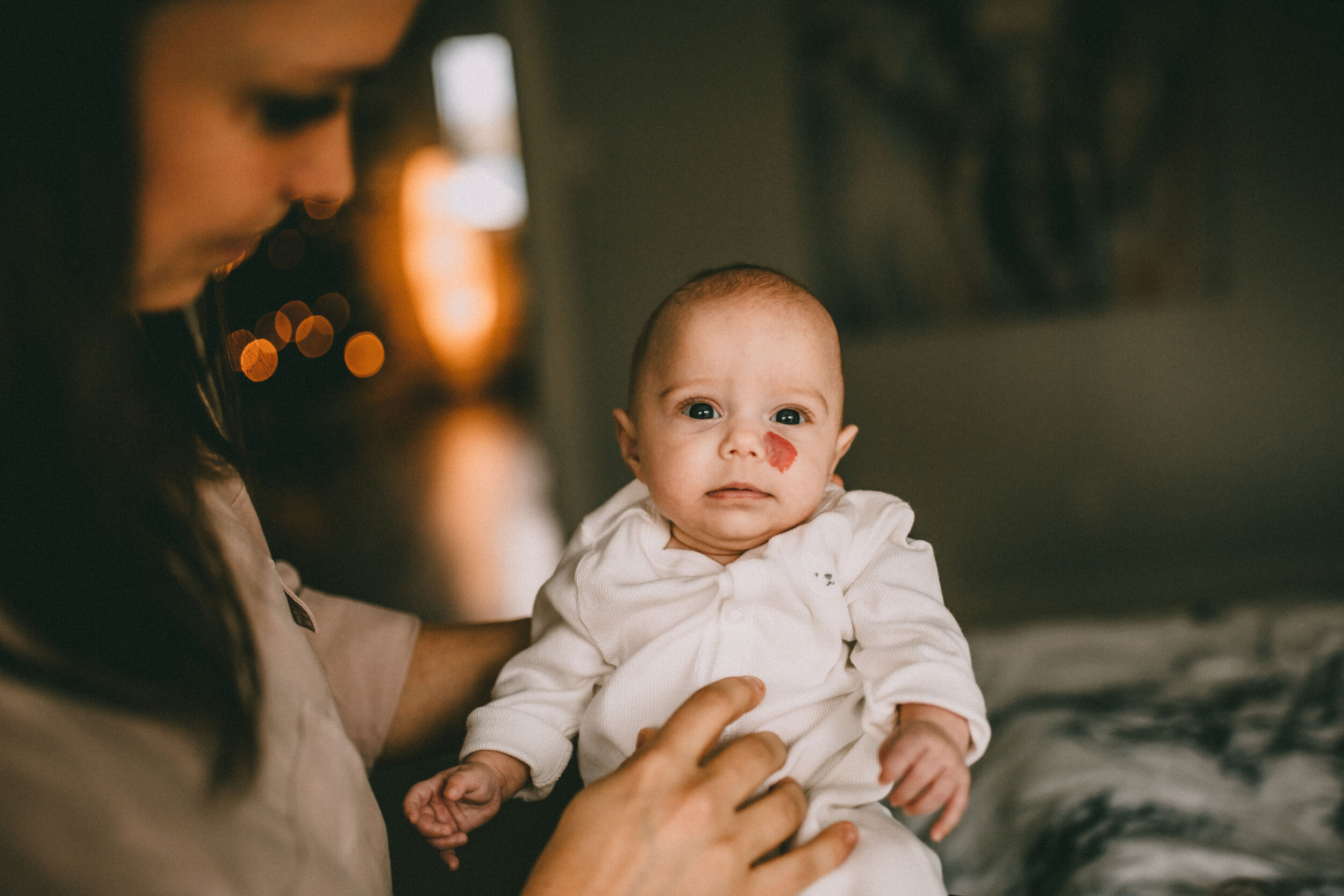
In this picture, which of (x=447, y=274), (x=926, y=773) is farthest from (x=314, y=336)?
(x=926, y=773)

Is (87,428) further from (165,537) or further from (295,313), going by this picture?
(295,313)

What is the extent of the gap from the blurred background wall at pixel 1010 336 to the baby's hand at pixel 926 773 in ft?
8.00

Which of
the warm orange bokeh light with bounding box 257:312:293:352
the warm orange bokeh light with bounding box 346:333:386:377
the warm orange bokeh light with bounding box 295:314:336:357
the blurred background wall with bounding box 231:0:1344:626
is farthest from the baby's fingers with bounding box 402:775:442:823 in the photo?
the warm orange bokeh light with bounding box 346:333:386:377

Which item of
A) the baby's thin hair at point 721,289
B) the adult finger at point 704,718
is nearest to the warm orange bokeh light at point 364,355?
the baby's thin hair at point 721,289

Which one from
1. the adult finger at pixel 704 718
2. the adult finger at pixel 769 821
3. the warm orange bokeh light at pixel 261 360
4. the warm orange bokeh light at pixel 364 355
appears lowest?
the warm orange bokeh light at pixel 364 355

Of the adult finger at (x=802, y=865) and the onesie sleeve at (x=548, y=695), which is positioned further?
the onesie sleeve at (x=548, y=695)

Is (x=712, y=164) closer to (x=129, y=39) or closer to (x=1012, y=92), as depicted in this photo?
(x=1012, y=92)

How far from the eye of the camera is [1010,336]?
119 inches

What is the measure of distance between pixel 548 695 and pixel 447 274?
6.63 m

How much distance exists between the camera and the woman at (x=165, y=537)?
18.1 inches

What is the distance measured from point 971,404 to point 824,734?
2475mm

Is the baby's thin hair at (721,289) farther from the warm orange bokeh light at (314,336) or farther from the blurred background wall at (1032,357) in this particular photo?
the warm orange bokeh light at (314,336)

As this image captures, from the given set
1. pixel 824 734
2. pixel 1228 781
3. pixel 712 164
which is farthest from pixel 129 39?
pixel 712 164

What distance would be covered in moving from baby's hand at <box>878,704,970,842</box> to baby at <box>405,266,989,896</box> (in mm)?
59
